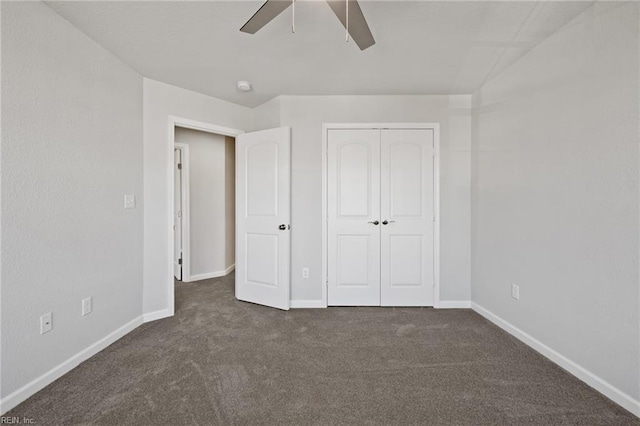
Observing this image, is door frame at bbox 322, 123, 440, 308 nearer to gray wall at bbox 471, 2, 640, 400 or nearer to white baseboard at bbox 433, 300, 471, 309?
white baseboard at bbox 433, 300, 471, 309

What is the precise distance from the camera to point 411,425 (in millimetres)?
1313

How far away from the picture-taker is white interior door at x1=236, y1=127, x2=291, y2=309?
9.26 feet

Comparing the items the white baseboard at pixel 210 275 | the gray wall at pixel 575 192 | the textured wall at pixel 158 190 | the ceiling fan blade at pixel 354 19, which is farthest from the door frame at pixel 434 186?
the white baseboard at pixel 210 275

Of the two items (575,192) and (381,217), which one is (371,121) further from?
(575,192)

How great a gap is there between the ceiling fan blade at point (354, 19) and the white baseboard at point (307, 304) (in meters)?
2.46

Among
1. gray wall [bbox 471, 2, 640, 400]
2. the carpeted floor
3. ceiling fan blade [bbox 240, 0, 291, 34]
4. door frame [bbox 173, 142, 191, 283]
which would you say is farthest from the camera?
door frame [bbox 173, 142, 191, 283]

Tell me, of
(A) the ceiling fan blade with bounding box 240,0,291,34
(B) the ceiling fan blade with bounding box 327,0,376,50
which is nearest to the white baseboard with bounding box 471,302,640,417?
(B) the ceiling fan blade with bounding box 327,0,376,50

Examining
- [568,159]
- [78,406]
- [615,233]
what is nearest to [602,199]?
[615,233]

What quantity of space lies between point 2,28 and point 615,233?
3.69m

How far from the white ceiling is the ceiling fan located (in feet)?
1.19

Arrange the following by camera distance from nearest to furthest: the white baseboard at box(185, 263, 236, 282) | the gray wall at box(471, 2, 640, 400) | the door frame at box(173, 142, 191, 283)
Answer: the gray wall at box(471, 2, 640, 400) → the door frame at box(173, 142, 191, 283) → the white baseboard at box(185, 263, 236, 282)

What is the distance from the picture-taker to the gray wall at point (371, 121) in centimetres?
288

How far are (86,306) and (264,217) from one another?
5.34 ft

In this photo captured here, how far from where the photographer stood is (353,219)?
2.93 meters
